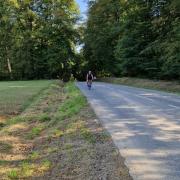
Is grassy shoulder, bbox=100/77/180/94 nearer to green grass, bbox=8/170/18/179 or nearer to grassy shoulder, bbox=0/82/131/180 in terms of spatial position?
grassy shoulder, bbox=0/82/131/180

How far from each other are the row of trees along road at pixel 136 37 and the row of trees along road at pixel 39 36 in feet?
16.9

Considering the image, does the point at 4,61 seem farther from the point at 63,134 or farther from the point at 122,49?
the point at 63,134

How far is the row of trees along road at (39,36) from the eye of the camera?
7469 cm

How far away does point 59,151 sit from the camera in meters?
9.13

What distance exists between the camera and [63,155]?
8.69 metres

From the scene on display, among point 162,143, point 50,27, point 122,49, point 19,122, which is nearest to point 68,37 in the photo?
point 50,27

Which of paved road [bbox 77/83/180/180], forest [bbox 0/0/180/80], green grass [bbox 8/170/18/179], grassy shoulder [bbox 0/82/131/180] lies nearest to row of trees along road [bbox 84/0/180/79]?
forest [bbox 0/0/180/80]

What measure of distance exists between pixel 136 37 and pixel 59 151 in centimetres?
4241

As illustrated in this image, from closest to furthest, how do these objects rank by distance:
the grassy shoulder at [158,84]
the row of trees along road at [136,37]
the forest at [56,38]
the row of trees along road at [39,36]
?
the grassy shoulder at [158,84] → the row of trees along road at [136,37] → the forest at [56,38] → the row of trees along road at [39,36]

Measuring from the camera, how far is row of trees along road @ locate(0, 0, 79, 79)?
74.7 metres

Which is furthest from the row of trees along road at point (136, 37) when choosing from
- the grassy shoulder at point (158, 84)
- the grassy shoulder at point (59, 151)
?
the grassy shoulder at point (59, 151)

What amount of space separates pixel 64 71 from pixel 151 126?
6562 cm

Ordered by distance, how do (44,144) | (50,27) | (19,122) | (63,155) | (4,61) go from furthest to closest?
(4,61), (50,27), (19,122), (44,144), (63,155)

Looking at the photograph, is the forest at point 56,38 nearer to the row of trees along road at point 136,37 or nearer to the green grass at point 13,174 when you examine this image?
the row of trees along road at point 136,37
